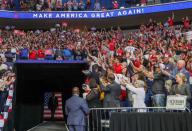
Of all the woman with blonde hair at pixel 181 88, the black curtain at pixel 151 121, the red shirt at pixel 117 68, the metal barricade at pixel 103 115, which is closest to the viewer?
the black curtain at pixel 151 121

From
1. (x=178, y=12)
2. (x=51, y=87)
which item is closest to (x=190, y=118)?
(x=51, y=87)

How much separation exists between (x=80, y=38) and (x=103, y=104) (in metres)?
12.7

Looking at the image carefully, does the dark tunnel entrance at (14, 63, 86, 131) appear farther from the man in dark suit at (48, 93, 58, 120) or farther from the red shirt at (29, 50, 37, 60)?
the man in dark suit at (48, 93, 58, 120)

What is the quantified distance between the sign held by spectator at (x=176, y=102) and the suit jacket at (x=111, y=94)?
4.83 feet

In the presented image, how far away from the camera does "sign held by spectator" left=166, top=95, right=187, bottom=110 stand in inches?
343

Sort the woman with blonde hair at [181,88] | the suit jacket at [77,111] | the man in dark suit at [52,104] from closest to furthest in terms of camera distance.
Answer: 1. the woman with blonde hair at [181,88]
2. the suit jacket at [77,111]
3. the man in dark suit at [52,104]

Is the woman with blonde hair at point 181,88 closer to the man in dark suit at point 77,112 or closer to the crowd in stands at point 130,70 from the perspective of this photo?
the crowd in stands at point 130,70

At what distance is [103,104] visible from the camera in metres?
10.2

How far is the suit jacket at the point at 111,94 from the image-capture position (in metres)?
9.95

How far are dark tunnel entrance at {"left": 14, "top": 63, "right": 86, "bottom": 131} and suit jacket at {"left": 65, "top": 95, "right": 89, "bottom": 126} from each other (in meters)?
7.02

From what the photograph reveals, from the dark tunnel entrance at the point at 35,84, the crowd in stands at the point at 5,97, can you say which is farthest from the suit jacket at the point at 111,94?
the dark tunnel entrance at the point at 35,84

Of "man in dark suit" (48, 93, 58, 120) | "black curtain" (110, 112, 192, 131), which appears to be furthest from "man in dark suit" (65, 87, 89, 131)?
"man in dark suit" (48, 93, 58, 120)

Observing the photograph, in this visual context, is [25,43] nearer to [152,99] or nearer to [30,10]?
[30,10]

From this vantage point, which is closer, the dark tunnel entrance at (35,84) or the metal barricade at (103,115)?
the metal barricade at (103,115)
